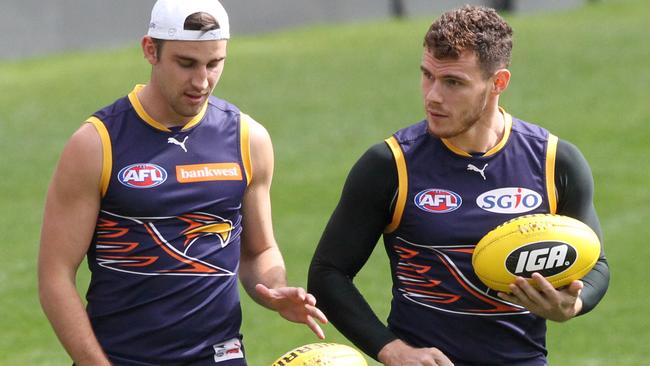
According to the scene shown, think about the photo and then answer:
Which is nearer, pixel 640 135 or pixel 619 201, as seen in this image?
pixel 619 201

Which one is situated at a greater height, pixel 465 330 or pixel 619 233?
pixel 465 330

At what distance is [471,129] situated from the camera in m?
5.63

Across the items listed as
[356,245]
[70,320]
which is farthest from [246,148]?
[70,320]

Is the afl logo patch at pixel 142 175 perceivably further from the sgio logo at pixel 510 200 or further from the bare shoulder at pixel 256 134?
the sgio logo at pixel 510 200

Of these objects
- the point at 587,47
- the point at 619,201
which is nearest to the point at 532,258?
the point at 619,201

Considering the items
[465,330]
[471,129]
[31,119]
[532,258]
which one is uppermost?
[471,129]

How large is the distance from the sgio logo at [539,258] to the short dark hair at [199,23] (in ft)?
5.24

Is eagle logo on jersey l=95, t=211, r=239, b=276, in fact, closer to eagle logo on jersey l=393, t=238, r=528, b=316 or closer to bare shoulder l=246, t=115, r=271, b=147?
bare shoulder l=246, t=115, r=271, b=147

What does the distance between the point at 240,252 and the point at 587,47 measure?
62.6 ft

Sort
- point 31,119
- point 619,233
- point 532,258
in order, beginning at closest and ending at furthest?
point 532,258 → point 619,233 → point 31,119

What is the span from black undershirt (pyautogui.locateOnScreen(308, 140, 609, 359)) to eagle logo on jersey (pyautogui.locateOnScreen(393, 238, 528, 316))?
8.5 inches

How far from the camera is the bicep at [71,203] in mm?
5355

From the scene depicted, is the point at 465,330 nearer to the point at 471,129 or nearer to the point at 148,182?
the point at 471,129

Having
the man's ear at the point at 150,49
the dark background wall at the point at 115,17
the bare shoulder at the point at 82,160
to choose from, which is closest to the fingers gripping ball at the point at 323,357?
the bare shoulder at the point at 82,160
